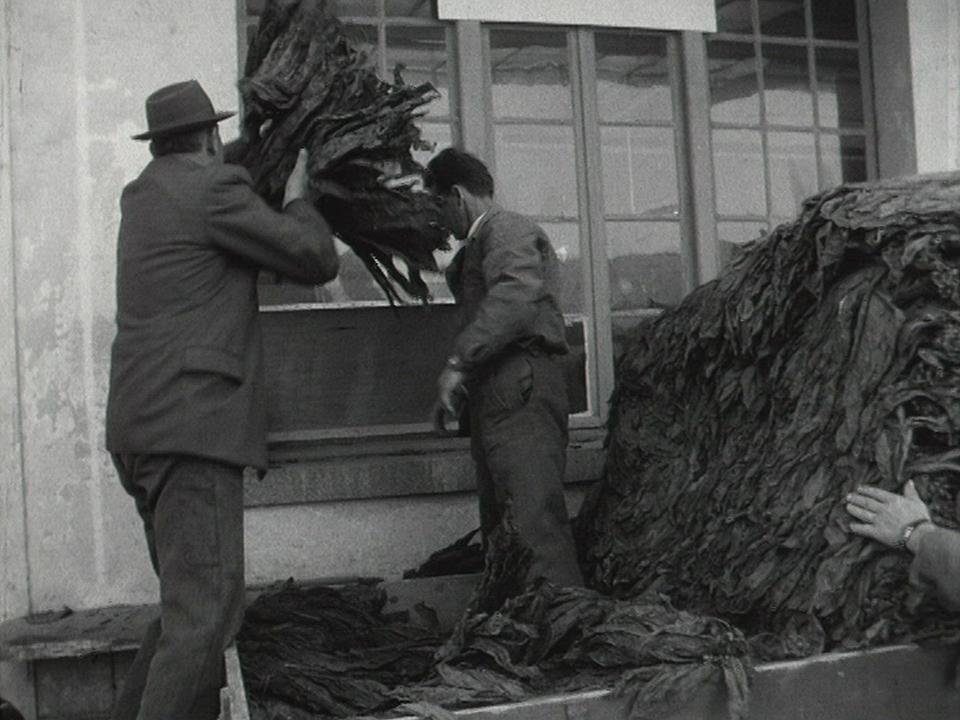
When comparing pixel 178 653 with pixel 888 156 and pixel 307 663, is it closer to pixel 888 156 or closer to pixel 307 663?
pixel 307 663

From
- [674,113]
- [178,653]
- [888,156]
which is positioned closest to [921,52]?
[888,156]

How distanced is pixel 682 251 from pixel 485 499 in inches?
96.9

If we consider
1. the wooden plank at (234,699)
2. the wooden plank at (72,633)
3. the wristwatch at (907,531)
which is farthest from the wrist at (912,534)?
the wooden plank at (72,633)

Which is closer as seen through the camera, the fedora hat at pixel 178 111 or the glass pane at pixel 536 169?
the fedora hat at pixel 178 111

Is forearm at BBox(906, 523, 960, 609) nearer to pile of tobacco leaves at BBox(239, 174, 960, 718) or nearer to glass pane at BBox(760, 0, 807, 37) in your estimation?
pile of tobacco leaves at BBox(239, 174, 960, 718)

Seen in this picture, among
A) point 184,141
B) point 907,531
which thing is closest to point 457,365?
point 184,141

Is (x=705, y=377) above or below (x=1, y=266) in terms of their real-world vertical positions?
below

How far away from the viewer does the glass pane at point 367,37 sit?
6441mm

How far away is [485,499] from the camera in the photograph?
5215 mm

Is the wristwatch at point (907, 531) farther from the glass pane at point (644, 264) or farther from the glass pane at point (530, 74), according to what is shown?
the glass pane at point (530, 74)

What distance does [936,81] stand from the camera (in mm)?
7262

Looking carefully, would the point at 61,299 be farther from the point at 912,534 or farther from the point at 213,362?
the point at 912,534

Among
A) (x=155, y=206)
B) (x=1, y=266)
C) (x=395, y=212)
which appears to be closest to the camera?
(x=155, y=206)

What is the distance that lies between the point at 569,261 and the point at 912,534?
3736mm
